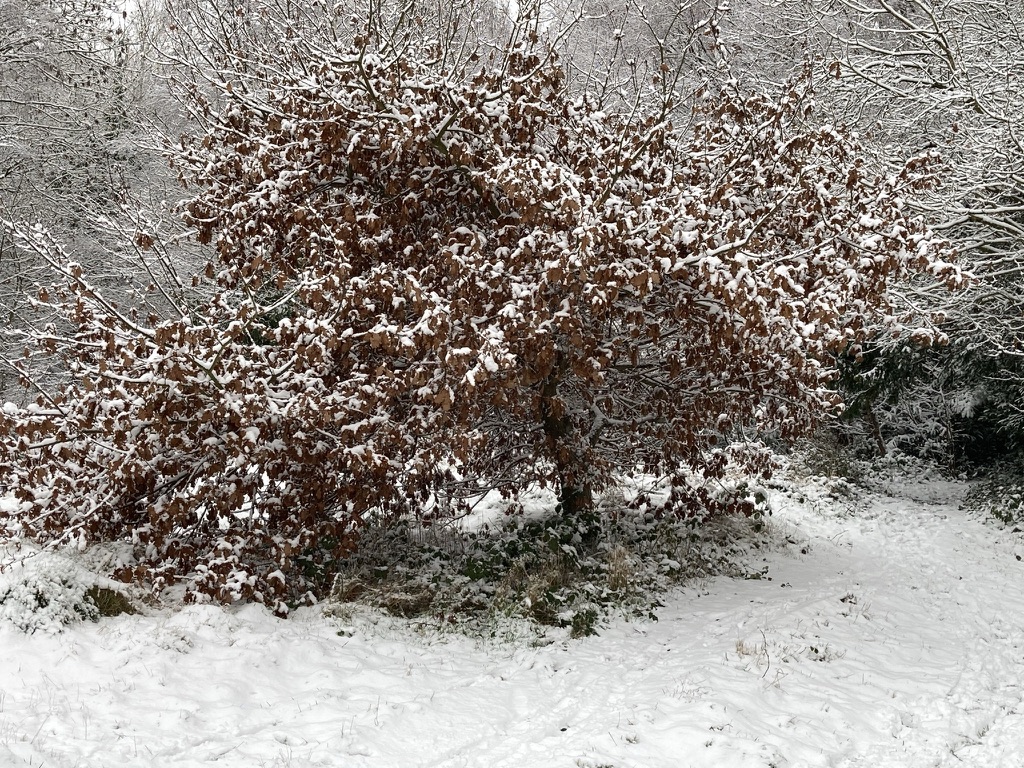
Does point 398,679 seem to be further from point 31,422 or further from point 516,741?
point 31,422

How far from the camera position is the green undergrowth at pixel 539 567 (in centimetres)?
710

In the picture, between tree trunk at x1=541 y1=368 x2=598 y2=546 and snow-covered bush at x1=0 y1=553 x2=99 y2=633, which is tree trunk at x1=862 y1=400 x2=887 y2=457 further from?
snow-covered bush at x1=0 y1=553 x2=99 y2=633

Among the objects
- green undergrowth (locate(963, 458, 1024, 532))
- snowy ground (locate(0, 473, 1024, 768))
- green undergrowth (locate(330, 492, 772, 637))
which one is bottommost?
snowy ground (locate(0, 473, 1024, 768))

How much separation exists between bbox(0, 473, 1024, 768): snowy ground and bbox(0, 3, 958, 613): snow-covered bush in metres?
0.93

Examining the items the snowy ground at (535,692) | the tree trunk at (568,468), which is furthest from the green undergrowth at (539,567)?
the snowy ground at (535,692)

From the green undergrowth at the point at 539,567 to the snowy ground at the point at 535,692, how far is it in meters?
0.35

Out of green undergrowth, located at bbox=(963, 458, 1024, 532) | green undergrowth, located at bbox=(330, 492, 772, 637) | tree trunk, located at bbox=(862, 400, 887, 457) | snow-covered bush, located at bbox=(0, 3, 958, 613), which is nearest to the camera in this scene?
snow-covered bush, located at bbox=(0, 3, 958, 613)

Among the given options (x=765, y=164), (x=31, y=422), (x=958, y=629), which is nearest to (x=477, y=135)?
(x=765, y=164)

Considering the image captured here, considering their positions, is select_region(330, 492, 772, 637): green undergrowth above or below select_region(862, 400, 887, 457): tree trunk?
below

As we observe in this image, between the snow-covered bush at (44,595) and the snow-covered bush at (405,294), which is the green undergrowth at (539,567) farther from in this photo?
the snow-covered bush at (44,595)

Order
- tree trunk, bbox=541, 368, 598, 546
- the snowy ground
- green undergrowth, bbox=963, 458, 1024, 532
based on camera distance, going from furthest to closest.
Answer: green undergrowth, bbox=963, 458, 1024, 532 < tree trunk, bbox=541, 368, 598, 546 < the snowy ground

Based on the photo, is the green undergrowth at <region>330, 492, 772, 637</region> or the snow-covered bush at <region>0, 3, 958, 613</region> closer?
the snow-covered bush at <region>0, 3, 958, 613</region>

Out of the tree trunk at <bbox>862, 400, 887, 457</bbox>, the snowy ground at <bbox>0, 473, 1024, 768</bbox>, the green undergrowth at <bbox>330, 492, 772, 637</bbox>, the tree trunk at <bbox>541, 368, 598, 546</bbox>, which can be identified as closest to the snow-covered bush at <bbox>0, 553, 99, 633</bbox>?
the snowy ground at <bbox>0, 473, 1024, 768</bbox>

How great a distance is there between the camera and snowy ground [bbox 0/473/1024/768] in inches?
185
